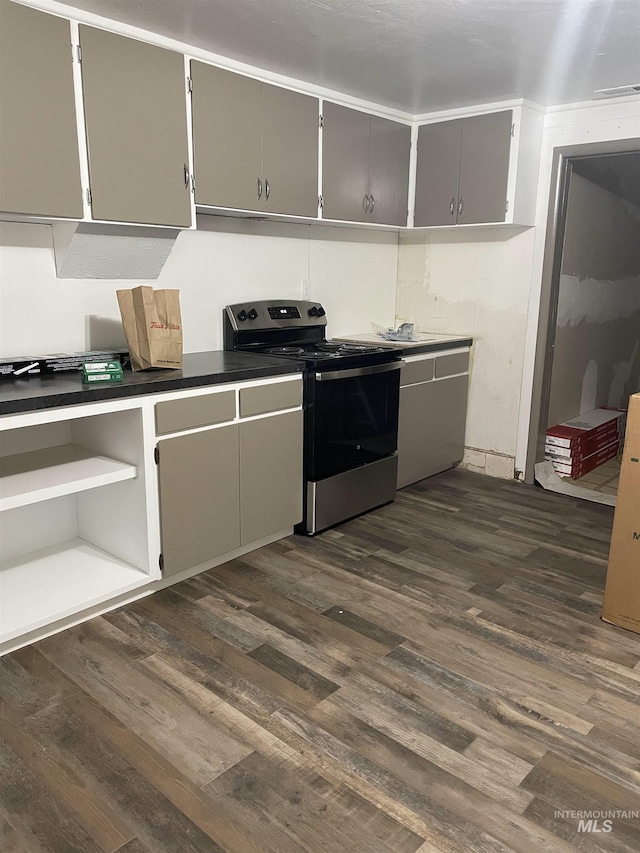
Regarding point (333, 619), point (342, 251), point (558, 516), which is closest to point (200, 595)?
point (333, 619)

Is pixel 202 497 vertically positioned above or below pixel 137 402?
below

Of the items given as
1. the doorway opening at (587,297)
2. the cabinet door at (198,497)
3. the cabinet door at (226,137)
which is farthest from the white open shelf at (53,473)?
the doorway opening at (587,297)

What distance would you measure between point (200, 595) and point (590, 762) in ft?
5.15

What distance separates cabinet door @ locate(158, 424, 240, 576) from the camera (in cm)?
261

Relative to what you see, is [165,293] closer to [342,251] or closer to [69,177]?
[69,177]

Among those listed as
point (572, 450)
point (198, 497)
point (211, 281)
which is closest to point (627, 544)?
point (198, 497)

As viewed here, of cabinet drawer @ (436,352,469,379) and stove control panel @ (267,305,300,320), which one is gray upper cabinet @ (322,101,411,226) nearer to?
stove control panel @ (267,305,300,320)

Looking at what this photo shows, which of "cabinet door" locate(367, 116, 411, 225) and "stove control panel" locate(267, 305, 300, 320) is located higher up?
"cabinet door" locate(367, 116, 411, 225)

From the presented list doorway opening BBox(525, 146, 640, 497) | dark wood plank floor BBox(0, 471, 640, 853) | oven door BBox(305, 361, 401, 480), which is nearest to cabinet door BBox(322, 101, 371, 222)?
oven door BBox(305, 361, 401, 480)

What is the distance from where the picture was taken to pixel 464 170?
12.9 ft

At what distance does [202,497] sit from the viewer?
108 inches

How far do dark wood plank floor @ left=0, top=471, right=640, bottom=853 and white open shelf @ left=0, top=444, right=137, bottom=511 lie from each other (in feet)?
1.83

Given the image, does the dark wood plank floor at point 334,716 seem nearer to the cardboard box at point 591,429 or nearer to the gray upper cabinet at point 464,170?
the cardboard box at point 591,429

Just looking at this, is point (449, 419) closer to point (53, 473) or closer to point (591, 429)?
point (591, 429)
